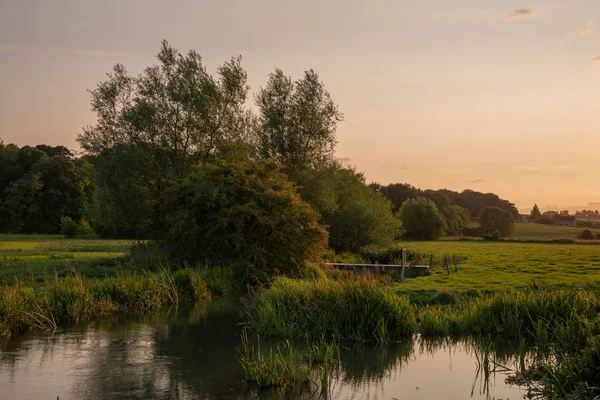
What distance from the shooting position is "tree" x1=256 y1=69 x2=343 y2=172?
49688 mm

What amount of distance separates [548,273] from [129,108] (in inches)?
1190

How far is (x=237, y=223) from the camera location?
31.9 metres

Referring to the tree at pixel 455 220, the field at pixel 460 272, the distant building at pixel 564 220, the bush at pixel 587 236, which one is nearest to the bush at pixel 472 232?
the tree at pixel 455 220

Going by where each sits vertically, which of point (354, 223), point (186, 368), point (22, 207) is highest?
point (22, 207)

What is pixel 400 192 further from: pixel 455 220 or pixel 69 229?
pixel 69 229

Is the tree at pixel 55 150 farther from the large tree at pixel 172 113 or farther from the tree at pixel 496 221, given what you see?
the tree at pixel 496 221

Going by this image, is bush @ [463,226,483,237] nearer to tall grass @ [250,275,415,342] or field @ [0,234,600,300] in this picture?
field @ [0,234,600,300]

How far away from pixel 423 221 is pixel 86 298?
274ft

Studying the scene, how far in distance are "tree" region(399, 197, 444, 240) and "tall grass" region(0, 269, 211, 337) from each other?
7622 cm

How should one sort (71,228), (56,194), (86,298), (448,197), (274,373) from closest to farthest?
1. (274,373)
2. (86,298)
3. (71,228)
4. (56,194)
5. (448,197)

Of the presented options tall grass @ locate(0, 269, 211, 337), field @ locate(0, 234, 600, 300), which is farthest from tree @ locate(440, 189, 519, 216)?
tall grass @ locate(0, 269, 211, 337)

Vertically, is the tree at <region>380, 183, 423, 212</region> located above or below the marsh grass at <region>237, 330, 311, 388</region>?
above

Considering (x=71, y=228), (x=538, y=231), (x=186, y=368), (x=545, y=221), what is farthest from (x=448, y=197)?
(x=186, y=368)

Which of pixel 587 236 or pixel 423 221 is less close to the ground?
pixel 423 221
